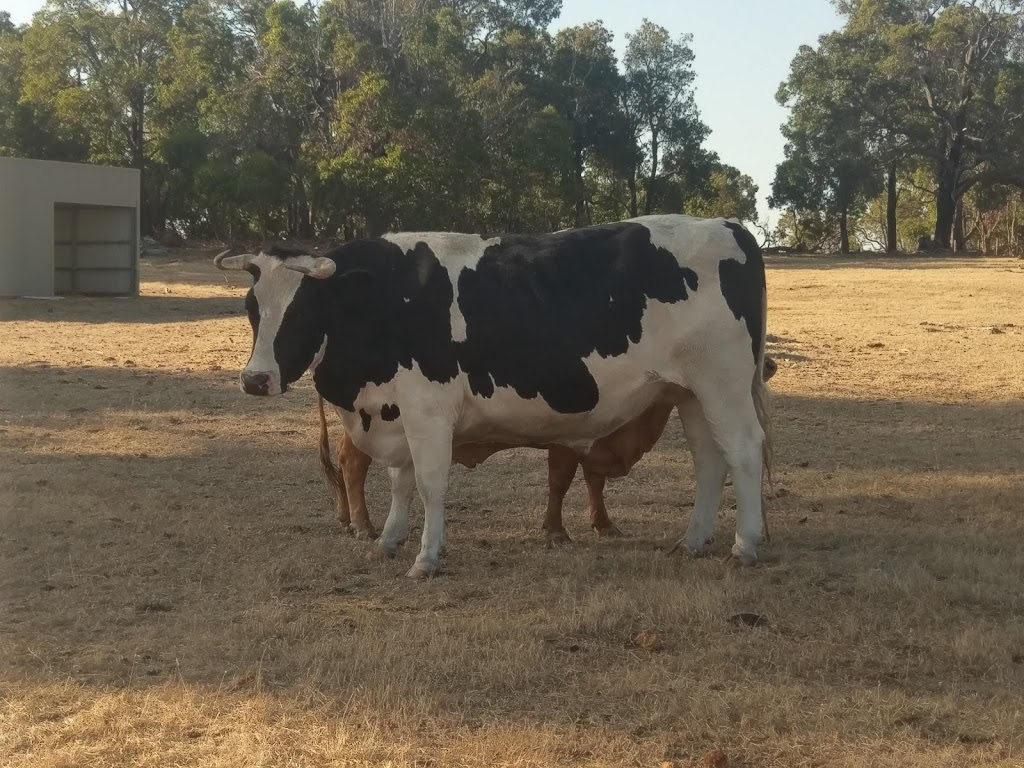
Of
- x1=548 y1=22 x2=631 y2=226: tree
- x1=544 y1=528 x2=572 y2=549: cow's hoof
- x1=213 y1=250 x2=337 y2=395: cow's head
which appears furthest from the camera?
x1=548 y1=22 x2=631 y2=226: tree

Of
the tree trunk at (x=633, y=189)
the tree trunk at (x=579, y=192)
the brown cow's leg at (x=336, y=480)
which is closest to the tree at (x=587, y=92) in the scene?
the tree trunk at (x=579, y=192)

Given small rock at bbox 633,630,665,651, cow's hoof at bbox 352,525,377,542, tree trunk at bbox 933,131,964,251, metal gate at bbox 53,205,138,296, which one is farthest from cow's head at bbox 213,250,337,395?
tree trunk at bbox 933,131,964,251

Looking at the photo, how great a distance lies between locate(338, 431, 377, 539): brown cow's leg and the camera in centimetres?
869

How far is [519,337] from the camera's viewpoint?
26.0ft

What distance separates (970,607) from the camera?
679 centimetres

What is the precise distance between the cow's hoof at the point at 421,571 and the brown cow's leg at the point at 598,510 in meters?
1.58

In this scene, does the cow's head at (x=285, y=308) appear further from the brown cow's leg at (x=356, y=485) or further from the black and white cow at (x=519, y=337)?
the brown cow's leg at (x=356, y=485)

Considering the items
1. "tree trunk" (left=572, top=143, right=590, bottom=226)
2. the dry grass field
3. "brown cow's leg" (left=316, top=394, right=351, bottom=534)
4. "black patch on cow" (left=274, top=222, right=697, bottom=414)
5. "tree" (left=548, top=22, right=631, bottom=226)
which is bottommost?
the dry grass field

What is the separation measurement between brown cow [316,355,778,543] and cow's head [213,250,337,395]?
2.93ft

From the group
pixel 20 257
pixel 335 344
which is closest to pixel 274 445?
→ pixel 335 344

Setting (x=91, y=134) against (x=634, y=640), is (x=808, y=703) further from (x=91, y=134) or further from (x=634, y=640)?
(x=91, y=134)

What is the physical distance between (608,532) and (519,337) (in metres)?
1.71

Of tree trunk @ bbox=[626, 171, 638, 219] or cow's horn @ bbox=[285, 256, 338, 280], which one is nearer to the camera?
cow's horn @ bbox=[285, 256, 338, 280]

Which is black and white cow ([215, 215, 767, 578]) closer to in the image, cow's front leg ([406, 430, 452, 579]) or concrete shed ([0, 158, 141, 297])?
cow's front leg ([406, 430, 452, 579])
